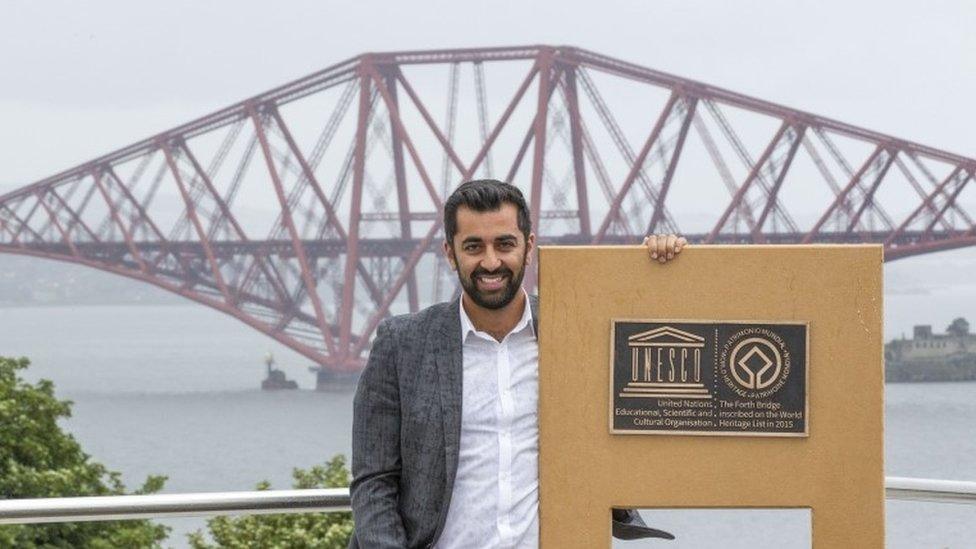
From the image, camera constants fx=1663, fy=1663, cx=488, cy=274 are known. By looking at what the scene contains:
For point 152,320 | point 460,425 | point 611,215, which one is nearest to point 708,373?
point 460,425

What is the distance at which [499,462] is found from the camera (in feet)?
6.47

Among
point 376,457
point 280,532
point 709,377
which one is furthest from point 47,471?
point 709,377

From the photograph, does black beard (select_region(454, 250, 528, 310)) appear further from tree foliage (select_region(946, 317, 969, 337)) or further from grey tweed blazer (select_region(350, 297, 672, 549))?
tree foliage (select_region(946, 317, 969, 337))

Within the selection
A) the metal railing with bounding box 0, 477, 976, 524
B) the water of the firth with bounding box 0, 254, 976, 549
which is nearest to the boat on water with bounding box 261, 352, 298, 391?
the water of the firth with bounding box 0, 254, 976, 549

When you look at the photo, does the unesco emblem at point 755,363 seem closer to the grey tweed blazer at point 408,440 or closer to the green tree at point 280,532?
the grey tweed blazer at point 408,440

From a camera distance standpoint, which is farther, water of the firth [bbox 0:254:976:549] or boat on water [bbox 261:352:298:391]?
boat on water [bbox 261:352:298:391]

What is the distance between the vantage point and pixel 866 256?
6.21ft

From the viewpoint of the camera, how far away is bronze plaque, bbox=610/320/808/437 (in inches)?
74.4

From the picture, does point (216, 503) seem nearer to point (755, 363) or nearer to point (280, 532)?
point (755, 363)

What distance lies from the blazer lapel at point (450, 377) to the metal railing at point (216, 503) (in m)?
0.37

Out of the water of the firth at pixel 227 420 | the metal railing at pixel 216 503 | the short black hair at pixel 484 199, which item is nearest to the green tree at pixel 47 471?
the water of the firth at pixel 227 420

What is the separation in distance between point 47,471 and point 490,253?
8703mm

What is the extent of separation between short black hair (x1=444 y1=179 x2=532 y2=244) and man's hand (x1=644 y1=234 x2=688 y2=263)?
6.7 inches

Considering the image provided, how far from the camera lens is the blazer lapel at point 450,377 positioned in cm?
197
